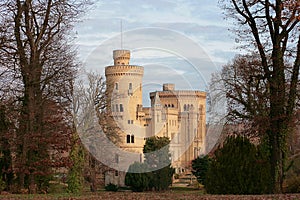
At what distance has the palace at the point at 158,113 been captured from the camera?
71.1m

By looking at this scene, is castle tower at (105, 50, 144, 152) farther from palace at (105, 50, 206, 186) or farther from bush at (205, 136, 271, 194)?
bush at (205, 136, 271, 194)

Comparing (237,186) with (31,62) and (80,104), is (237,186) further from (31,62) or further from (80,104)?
(80,104)

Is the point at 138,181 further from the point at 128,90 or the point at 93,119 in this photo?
the point at 128,90

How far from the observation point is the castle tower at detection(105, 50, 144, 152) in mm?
71188

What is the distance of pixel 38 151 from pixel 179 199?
10229 millimetres

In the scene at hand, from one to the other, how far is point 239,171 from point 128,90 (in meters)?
60.5

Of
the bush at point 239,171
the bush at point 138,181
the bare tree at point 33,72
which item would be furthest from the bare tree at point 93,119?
the bush at point 239,171

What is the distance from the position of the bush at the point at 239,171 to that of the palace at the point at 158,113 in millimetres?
53833

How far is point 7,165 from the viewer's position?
20.5 m

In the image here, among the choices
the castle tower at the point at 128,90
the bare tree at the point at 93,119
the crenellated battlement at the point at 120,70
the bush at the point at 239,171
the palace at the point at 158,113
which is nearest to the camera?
the bush at the point at 239,171

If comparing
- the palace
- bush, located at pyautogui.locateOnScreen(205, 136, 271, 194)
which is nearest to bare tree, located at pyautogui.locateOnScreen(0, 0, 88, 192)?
bush, located at pyautogui.locateOnScreen(205, 136, 271, 194)

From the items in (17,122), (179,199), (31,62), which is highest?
(31,62)

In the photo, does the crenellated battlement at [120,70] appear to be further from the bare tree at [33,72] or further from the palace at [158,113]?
the bare tree at [33,72]

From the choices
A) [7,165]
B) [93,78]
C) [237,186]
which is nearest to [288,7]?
[237,186]
